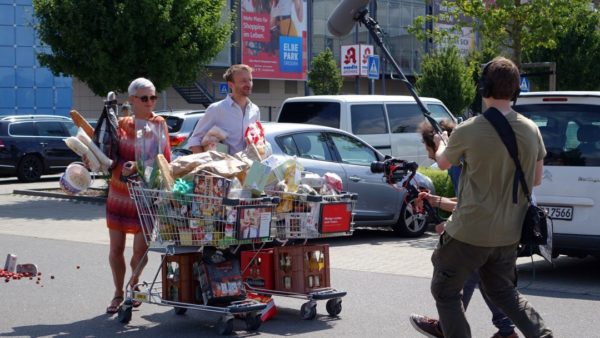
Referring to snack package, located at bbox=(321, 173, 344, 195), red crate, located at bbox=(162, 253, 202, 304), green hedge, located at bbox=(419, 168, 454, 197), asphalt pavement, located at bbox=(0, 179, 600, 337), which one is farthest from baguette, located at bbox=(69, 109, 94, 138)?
green hedge, located at bbox=(419, 168, 454, 197)

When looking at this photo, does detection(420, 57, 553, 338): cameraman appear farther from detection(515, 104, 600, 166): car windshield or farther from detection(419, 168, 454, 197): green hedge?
detection(419, 168, 454, 197): green hedge

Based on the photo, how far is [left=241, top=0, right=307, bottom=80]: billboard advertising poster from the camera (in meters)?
49.6

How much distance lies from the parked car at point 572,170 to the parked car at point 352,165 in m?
2.75

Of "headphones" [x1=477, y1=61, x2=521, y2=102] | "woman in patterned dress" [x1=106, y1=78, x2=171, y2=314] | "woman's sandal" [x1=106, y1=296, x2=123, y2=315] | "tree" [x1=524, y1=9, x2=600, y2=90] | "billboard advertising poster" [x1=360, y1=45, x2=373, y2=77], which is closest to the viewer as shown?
"headphones" [x1=477, y1=61, x2=521, y2=102]

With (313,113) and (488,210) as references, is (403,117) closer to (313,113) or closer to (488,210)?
A: (313,113)

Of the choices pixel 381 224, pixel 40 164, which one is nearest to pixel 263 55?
pixel 40 164

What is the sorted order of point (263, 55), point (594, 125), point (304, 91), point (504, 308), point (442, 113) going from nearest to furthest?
point (504, 308) → point (594, 125) → point (442, 113) → point (263, 55) → point (304, 91)

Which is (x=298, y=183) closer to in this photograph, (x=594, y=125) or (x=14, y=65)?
(x=594, y=125)

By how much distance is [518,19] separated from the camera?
56.1 feet

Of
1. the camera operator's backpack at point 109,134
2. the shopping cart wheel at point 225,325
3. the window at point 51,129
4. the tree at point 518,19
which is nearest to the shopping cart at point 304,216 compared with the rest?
the shopping cart wheel at point 225,325

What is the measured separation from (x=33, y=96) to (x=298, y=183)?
1381 inches

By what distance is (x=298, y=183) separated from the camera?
7.75 metres

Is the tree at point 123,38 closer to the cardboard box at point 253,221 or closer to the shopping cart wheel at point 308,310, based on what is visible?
the shopping cart wheel at point 308,310

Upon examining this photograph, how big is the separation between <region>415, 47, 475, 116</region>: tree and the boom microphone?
97.9 feet
